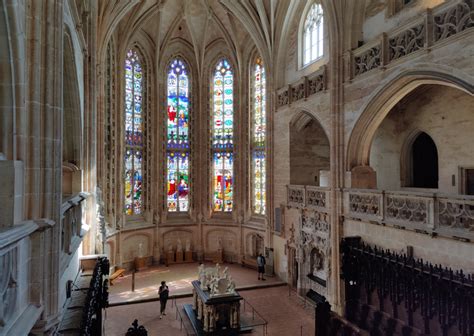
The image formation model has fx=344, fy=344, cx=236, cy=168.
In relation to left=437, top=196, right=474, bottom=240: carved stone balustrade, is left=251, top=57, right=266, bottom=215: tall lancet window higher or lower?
Answer: higher

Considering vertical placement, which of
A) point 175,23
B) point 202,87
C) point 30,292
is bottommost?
point 30,292

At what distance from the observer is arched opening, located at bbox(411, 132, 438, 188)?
12.1m

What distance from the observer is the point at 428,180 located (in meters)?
12.2

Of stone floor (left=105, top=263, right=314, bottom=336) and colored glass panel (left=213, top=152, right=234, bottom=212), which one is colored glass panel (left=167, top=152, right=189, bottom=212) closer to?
colored glass panel (left=213, top=152, right=234, bottom=212)

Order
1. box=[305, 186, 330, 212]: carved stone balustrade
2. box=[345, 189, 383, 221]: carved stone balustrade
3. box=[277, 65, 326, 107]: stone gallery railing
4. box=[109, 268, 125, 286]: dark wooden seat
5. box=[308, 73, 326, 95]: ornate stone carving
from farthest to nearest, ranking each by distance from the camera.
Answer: box=[109, 268, 125, 286]: dark wooden seat, box=[277, 65, 326, 107]: stone gallery railing, box=[308, 73, 326, 95]: ornate stone carving, box=[305, 186, 330, 212]: carved stone balustrade, box=[345, 189, 383, 221]: carved stone balustrade

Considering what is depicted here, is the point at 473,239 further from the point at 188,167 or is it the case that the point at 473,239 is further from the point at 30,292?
the point at 188,167

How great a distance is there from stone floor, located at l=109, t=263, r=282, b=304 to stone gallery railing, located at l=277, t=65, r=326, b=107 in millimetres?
7947

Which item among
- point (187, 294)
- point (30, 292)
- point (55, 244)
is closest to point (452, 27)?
point (55, 244)

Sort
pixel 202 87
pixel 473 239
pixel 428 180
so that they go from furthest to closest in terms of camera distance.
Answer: pixel 202 87 < pixel 428 180 < pixel 473 239

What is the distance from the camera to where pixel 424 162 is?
12.2 meters

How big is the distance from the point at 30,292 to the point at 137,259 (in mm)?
13811

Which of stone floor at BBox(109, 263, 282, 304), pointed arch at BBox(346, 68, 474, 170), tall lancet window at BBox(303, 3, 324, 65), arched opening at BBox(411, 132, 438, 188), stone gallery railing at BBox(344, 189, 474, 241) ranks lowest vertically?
stone floor at BBox(109, 263, 282, 304)

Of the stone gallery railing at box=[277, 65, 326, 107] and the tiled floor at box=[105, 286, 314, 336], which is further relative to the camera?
the stone gallery railing at box=[277, 65, 326, 107]

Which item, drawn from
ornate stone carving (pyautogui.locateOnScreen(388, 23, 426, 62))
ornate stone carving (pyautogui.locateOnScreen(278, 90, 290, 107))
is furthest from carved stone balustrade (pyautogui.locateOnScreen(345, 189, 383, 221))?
ornate stone carving (pyautogui.locateOnScreen(278, 90, 290, 107))
